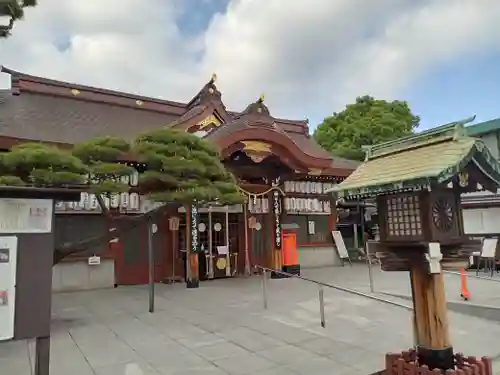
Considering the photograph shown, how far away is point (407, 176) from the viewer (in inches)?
161

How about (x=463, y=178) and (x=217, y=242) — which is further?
(x=217, y=242)

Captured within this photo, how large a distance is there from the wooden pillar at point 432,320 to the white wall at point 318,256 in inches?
438

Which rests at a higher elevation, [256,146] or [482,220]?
[256,146]

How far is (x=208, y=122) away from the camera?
546 inches

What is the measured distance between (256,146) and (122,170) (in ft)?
18.9

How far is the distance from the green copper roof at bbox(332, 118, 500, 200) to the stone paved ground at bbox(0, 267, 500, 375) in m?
2.17

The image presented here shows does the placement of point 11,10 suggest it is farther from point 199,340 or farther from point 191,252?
point 191,252

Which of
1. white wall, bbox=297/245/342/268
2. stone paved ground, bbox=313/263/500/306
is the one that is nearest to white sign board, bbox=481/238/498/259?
stone paved ground, bbox=313/263/500/306

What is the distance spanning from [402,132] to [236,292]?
1928 cm

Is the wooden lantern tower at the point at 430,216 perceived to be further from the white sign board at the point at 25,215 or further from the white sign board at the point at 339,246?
the white sign board at the point at 339,246

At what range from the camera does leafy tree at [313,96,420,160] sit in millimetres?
25469

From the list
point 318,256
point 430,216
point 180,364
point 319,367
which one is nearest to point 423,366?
point 319,367

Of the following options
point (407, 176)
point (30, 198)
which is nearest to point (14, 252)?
point (30, 198)

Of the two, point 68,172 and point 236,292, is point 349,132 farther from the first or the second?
point 68,172
